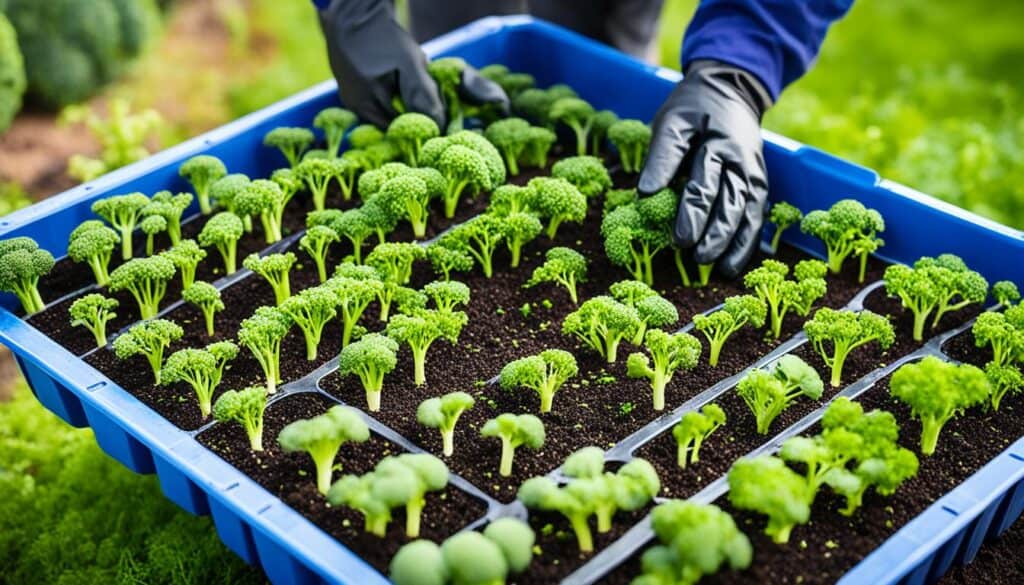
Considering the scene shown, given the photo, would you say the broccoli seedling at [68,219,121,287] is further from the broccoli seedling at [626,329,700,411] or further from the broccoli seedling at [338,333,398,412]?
the broccoli seedling at [626,329,700,411]

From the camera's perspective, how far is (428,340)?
261 cm

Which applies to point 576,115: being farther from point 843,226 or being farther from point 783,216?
point 843,226

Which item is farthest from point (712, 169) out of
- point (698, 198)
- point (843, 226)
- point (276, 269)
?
point (276, 269)

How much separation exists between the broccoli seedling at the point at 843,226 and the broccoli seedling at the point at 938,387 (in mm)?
678

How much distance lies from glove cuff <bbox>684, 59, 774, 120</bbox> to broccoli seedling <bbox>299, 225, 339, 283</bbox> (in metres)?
1.18

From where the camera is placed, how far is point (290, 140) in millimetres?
3340

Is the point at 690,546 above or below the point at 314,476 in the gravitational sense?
above

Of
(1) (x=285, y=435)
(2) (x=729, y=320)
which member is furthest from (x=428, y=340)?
(2) (x=729, y=320)

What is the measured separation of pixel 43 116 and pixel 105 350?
2.61 metres

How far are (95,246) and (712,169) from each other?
1.61 m

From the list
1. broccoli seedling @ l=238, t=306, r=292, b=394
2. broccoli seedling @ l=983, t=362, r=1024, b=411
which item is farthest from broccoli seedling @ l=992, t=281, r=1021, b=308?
broccoli seedling @ l=238, t=306, r=292, b=394

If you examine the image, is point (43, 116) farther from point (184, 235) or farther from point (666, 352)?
point (666, 352)

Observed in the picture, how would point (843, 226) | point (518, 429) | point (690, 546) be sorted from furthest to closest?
point (843, 226)
point (518, 429)
point (690, 546)

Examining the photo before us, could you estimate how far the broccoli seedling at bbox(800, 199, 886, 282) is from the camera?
2963 mm
